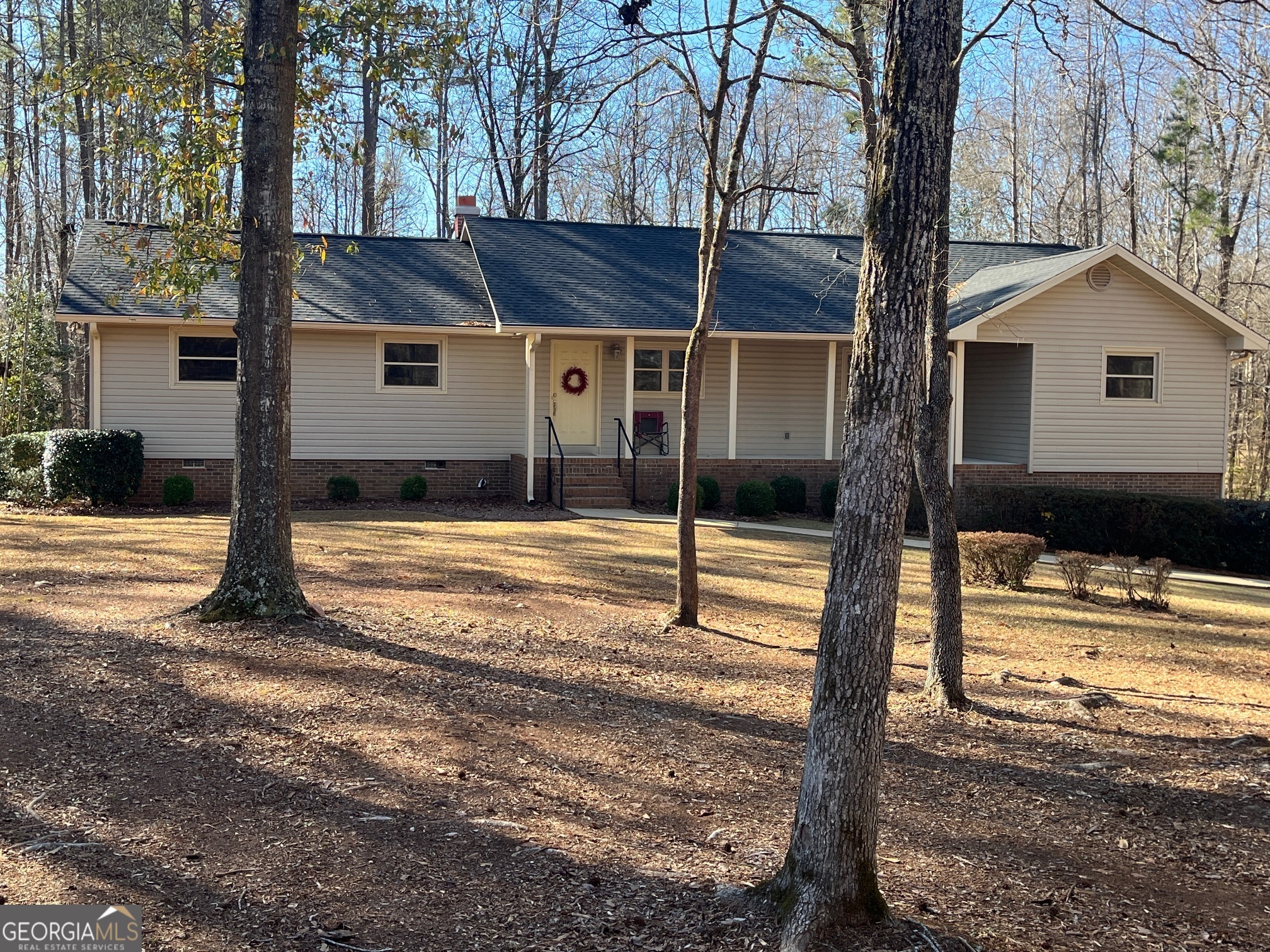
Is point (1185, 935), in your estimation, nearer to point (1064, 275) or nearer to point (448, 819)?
point (448, 819)

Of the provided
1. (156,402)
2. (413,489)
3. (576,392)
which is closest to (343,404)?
(413,489)

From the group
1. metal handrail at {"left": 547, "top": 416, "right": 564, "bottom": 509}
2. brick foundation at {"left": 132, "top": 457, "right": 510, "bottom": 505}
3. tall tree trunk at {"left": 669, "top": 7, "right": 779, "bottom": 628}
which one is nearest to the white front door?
metal handrail at {"left": 547, "top": 416, "right": 564, "bottom": 509}

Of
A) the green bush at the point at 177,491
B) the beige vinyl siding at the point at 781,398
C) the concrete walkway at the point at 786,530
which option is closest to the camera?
the concrete walkway at the point at 786,530

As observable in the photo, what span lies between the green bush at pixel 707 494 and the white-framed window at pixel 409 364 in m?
4.89

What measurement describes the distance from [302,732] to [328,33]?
5731mm

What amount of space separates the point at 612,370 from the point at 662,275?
208 cm

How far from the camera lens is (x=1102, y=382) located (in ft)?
63.4

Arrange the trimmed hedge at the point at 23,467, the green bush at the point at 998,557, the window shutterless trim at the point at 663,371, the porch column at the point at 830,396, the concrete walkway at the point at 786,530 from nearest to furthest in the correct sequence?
1. the green bush at the point at 998,557
2. the concrete walkway at the point at 786,530
3. the trimmed hedge at the point at 23,467
4. the porch column at the point at 830,396
5. the window shutterless trim at the point at 663,371

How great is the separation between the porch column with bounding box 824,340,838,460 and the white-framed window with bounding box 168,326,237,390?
395 inches

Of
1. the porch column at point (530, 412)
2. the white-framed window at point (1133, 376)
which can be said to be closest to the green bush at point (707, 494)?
the porch column at point (530, 412)

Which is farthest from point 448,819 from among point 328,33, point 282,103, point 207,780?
point 328,33

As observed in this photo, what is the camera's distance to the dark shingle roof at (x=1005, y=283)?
60.4 ft

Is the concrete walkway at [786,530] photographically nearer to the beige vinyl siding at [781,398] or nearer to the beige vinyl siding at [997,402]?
the beige vinyl siding at [781,398]

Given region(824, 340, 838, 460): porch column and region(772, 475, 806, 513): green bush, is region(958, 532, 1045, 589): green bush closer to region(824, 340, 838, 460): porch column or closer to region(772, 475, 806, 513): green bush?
region(772, 475, 806, 513): green bush
